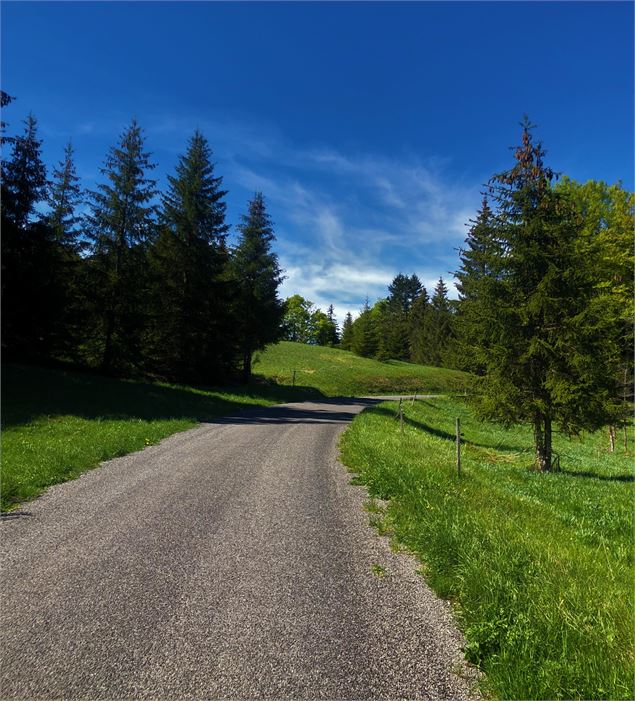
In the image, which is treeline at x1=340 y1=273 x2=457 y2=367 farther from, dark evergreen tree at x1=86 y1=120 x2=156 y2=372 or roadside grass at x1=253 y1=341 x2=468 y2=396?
dark evergreen tree at x1=86 y1=120 x2=156 y2=372

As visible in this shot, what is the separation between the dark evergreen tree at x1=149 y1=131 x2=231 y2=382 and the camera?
25.9 m

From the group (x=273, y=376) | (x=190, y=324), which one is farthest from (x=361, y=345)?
(x=190, y=324)

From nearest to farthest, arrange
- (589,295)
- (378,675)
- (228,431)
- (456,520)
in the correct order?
(378,675)
(456,520)
(589,295)
(228,431)

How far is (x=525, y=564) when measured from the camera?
430cm

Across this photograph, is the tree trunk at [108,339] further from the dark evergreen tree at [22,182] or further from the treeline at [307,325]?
the treeline at [307,325]

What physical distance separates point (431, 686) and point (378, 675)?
38 cm

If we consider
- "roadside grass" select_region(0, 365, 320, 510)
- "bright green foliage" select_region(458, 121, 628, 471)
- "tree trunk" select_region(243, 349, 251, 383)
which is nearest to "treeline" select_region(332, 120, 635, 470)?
"bright green foliage" select_region(458, 121, 628, 471)

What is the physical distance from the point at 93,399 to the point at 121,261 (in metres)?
10.6

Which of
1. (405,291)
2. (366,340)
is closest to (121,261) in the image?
(366,340)

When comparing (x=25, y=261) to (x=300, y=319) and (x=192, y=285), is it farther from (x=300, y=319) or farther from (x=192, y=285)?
(x=300, y=319)

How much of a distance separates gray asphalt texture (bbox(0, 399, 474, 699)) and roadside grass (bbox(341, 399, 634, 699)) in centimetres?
32

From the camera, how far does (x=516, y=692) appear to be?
9.02ft

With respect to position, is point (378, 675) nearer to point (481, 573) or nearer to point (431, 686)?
point (431, 686)

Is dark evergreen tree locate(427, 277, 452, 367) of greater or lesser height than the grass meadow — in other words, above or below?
above
